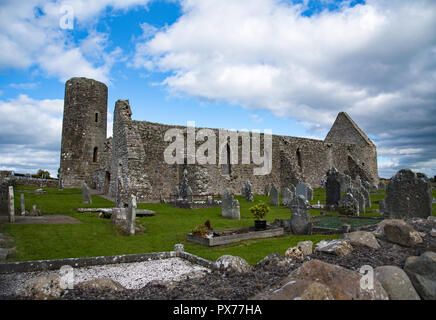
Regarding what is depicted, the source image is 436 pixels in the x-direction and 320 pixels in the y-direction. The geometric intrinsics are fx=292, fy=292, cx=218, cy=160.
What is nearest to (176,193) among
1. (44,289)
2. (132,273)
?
(132,273)

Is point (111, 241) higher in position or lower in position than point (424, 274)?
lower

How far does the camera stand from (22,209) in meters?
11.6

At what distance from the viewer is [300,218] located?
9586 millimetres

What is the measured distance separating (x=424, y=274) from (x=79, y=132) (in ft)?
94.9

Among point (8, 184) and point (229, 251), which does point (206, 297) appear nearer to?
point (229, 251)

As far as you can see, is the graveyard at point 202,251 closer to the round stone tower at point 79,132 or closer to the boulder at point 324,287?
the boulder at point 324,287

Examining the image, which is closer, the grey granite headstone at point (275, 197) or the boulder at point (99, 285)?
the boulder at point (99, 285)

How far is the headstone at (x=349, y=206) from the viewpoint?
42.0 ft

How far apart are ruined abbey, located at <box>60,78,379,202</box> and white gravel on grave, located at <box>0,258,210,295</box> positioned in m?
10.6

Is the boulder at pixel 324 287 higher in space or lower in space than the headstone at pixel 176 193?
lower

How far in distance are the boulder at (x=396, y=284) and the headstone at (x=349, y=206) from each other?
32.6 ft

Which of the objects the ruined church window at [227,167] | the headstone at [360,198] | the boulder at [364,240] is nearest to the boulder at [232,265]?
the boulder at [364,240]

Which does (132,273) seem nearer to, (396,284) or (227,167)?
(396,284)
